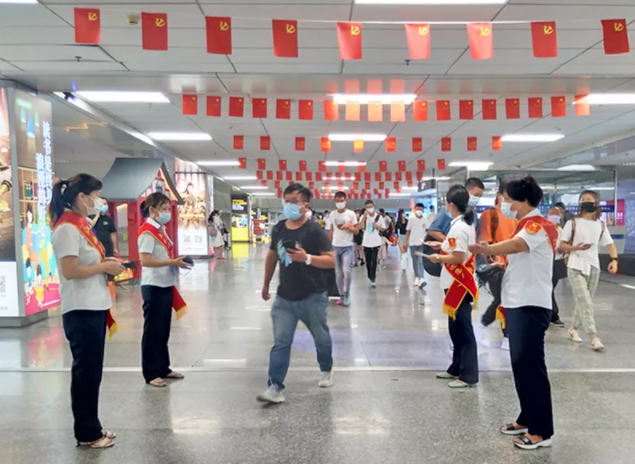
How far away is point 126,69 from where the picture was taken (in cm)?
632

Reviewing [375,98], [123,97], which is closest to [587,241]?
[375,98]

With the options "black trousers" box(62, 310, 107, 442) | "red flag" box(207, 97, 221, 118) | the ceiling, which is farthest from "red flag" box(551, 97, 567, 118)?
"black trousers" box(62, 310, 107, 442)

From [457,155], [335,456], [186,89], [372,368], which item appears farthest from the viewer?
[457,155]

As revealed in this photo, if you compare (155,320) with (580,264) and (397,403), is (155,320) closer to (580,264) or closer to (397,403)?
(397,403)

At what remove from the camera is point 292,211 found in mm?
3580

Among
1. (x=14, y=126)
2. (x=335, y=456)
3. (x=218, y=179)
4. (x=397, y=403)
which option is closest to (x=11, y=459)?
(x=335, y=456)

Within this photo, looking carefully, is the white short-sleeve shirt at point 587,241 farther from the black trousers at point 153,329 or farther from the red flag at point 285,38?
the black trousers at point 153,329

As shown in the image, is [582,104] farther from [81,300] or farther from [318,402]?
[81,300]

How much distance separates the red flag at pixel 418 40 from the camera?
183 inches

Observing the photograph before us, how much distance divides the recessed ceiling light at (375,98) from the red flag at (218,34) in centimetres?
334

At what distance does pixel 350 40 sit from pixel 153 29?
1.87m

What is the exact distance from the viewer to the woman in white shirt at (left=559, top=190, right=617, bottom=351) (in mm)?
4883

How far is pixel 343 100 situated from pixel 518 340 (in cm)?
602

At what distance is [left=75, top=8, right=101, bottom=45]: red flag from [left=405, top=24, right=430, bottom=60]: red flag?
293 cm
